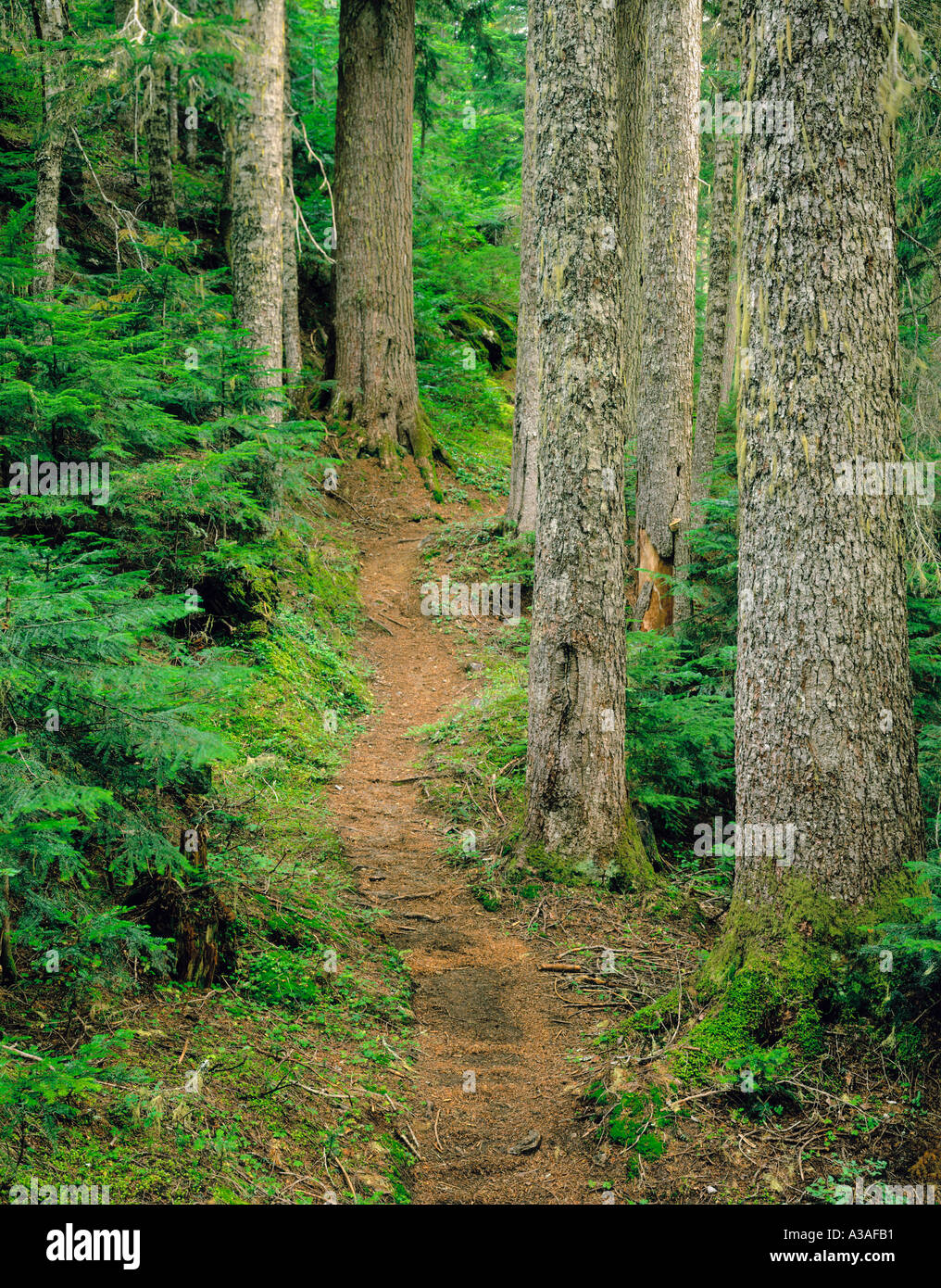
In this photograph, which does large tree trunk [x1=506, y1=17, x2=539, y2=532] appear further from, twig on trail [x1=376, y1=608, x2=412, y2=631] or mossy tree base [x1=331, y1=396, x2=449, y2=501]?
twig on trail [x1=376, y1=608, x2=412, y2=631]

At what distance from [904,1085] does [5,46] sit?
1236 centimetres

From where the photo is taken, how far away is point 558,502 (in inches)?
237

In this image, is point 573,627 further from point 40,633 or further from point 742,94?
point 40,633

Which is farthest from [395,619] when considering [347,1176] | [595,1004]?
[347,1176]

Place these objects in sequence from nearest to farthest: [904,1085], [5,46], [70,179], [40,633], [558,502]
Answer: [40,633] → [904,1085] → [558,502] → [5,46] → [70,179]

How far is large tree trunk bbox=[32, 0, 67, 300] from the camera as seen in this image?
24.1 ft

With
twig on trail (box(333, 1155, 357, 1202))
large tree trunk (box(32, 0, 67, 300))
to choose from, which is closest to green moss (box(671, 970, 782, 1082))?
twig on trail (box(333, 1155, 357, 1202))

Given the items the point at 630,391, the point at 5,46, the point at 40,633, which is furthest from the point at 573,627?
the point at 5,46

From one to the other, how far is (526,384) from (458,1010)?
9221 millimetres

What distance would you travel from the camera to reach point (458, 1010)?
16.0 ft

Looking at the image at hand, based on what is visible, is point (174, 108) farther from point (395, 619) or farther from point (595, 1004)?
point (595, 1004)

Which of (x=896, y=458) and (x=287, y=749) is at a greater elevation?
(x=896, y=458)

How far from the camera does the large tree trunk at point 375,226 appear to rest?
13438 mm

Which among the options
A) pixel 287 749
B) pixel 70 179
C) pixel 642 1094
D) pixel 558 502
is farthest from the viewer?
pixel 70 179
